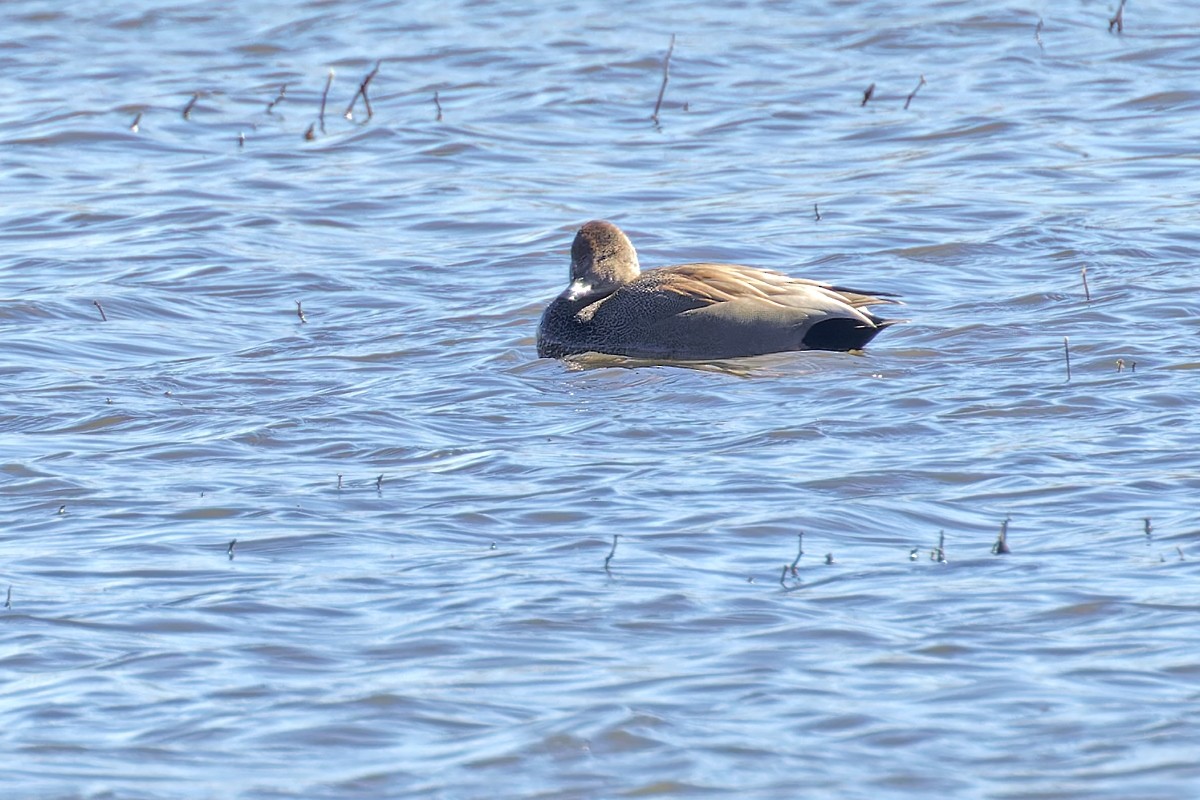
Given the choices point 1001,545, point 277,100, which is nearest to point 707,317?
point 1001,545

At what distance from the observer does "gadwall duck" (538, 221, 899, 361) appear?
1041 centimetres

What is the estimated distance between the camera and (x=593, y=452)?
8531 mm

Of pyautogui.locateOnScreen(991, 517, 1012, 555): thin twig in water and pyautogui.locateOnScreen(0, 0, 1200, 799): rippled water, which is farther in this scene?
pyautogui.locateOnScreen(991, 517, 1012, 555): thin twig in water

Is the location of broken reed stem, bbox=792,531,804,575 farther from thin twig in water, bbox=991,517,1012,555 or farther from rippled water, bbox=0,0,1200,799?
thin twig in water, bbox=991,517,1012,555

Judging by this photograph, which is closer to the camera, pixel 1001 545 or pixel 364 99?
pixel 1001 545

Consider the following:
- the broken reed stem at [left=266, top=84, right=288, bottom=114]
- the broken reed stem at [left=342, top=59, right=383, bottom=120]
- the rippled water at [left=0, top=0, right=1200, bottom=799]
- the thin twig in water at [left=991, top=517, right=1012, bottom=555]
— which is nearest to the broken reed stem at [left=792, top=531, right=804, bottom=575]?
the rippled water at [left=0, top=0, right=1200, bottom=799]

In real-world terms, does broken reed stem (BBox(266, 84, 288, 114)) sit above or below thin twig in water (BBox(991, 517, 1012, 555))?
below

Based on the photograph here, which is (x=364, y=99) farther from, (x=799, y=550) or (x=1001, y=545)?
(x=1001, y=545)

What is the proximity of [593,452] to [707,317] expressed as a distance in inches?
85.3

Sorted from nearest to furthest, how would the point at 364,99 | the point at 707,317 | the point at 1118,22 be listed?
1. the point at 707,317
2. the point at 364,99
3. the point at 1118,22

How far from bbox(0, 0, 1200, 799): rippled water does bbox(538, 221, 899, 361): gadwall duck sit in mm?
189

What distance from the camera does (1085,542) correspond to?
6.98m

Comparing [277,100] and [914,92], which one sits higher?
[914,92]

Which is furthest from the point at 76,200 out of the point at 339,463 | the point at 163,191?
the point at 339,463
